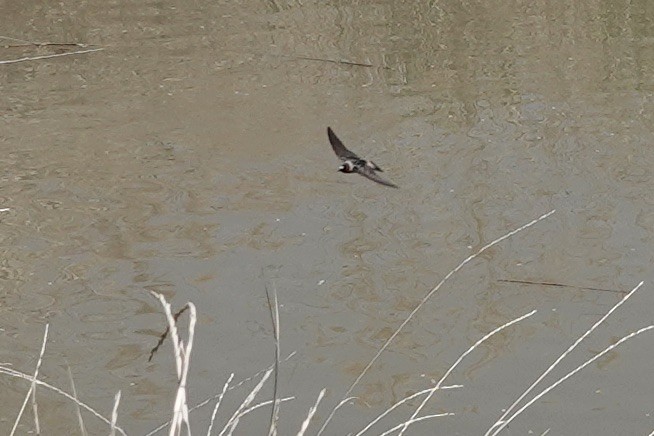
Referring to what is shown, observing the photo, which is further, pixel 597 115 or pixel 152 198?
pixel 597 115

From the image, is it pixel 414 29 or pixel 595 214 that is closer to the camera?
pixel 595 214

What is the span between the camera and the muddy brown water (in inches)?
125

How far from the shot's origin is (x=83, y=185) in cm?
459

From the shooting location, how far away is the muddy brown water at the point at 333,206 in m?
3.17

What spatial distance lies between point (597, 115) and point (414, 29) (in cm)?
174

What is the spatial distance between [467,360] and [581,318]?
43 cm

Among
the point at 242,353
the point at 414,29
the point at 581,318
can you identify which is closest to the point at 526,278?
the point at 581,318

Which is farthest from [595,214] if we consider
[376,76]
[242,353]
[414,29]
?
[414,29]

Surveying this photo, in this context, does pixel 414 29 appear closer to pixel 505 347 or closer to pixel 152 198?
pixel 152 198

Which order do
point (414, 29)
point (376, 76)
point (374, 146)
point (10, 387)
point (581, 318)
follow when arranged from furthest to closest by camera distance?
1. point (414, 29)
2. point (376, 76)
3. point (374, 146)
4. point (581, 318)
5. point (10, 387)

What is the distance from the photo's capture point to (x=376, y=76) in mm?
A: 5754

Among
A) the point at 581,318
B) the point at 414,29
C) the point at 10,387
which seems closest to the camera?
the point at 10,387

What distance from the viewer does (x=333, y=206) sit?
4.28 m

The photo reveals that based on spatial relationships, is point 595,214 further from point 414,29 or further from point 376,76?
point 414,29
